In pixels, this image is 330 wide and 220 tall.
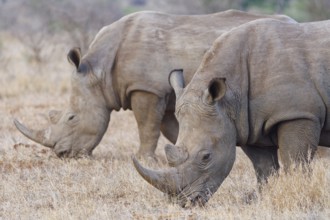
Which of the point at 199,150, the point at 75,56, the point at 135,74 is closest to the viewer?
the point at 199,150

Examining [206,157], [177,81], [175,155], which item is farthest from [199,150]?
[177,81]

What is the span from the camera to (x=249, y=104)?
315 inches

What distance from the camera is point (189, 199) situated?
755cm

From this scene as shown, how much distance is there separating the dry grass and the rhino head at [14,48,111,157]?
8.0 inches

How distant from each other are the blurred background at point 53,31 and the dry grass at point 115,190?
5.66m

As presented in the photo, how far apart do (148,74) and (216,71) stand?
2.61 metres

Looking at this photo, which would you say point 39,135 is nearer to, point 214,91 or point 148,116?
point 148,116

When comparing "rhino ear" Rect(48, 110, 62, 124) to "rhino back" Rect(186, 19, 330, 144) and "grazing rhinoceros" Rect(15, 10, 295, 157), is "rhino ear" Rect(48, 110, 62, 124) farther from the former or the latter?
"rhino back" Rect(186, 19, 330, 144)

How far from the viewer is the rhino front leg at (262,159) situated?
28.1 ft

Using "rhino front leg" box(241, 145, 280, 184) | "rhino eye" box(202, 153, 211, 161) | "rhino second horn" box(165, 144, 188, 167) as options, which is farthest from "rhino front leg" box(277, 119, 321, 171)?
"rhino second horn" box(165, 144, 188, 167)

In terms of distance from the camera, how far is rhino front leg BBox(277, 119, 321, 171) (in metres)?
7.85

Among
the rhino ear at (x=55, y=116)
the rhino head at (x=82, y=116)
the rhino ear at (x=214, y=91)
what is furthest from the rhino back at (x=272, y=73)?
the rhino ear at (x=55, y=116)

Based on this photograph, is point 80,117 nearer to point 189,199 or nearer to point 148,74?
point 148,74

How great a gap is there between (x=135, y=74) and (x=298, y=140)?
309 cm
